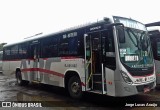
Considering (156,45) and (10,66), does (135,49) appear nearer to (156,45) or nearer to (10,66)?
(156,45)

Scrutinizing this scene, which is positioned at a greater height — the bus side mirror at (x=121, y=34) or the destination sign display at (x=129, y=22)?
the destination sign display at (x=129, y=22)

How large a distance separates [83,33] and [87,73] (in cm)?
161

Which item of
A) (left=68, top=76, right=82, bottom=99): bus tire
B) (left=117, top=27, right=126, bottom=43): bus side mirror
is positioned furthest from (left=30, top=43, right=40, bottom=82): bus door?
(left=117, top=27, right=126, bottom=43): bus side mirror

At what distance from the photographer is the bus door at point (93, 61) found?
8094 mm

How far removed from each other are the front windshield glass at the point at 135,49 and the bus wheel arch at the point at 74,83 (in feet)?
8.25

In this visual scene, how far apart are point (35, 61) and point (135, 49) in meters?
6.39

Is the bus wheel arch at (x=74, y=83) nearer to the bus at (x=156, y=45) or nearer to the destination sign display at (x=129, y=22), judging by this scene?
the destination sign display at (x=129, y=22)

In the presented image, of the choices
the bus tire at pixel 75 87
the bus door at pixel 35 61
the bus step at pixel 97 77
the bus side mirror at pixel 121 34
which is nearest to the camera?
the bus side mirror at pixel 121 34

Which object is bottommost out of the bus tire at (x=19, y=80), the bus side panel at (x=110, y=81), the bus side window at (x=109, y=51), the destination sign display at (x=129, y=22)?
the bus tire at (x=19, y=80)

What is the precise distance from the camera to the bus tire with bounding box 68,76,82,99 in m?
9.03

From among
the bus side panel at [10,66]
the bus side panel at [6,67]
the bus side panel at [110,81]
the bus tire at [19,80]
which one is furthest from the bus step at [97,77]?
the bus side panel at [6,67]

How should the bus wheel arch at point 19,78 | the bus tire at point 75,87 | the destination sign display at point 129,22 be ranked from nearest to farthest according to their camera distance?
the destination sign display at point 129,22 → the bus tire at point 75,87 → the bus wheel arch at point 19,78

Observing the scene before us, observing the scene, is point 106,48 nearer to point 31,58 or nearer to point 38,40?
point 38,40

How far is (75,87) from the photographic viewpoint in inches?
361
